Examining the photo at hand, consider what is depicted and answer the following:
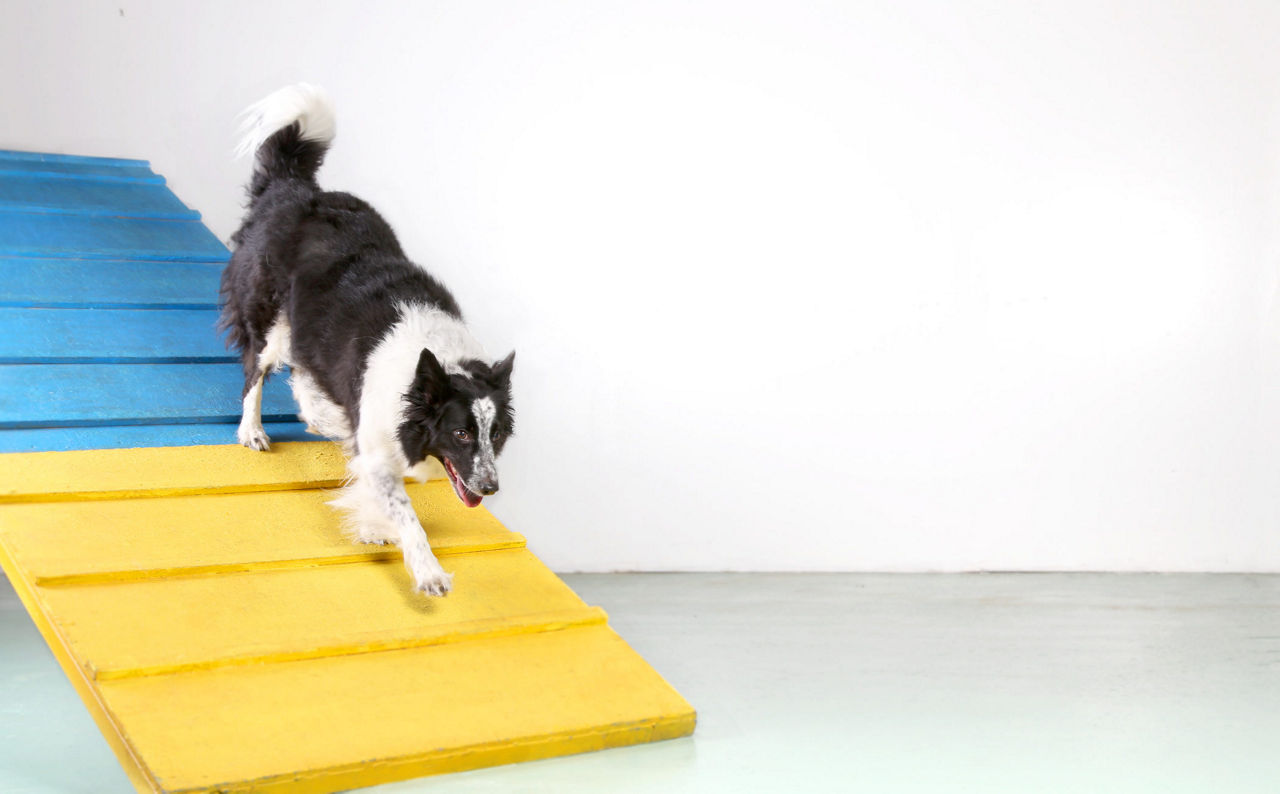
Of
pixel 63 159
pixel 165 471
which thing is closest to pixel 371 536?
pixel 165 471

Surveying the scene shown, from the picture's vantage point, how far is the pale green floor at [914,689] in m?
2.46

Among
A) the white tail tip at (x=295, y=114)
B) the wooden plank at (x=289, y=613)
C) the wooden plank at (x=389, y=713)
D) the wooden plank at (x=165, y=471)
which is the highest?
the white tail tip at (x=295, y=114)

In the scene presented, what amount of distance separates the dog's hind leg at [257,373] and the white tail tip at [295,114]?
2.15 feet

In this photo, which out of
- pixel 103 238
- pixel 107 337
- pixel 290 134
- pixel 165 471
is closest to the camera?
pixel 165 471

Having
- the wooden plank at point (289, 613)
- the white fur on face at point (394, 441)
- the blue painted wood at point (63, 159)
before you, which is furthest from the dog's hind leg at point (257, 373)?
the blue painted wood at point (63, 159)

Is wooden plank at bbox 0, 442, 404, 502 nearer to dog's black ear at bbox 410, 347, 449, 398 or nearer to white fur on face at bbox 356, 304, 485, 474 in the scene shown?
white fur on face at bbox 356, 304, 485, 474

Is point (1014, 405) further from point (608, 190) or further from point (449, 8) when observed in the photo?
point (449, 8)

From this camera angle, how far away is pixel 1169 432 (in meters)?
4.64

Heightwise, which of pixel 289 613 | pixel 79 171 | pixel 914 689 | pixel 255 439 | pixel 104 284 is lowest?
pixel 914 689

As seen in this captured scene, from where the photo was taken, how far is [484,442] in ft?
8.88

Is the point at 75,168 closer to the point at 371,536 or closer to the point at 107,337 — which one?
the point at 107,337

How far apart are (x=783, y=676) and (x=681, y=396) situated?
1609 millimetres

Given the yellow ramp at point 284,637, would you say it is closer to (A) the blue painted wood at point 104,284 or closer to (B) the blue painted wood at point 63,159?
(A) the blue painted wood at point 104,284

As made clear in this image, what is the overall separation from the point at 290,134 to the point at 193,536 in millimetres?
1445
